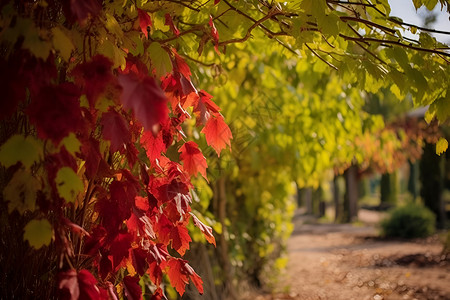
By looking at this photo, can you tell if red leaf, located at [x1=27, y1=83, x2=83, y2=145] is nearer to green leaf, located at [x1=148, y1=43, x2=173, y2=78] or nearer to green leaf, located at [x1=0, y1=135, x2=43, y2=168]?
green leaf, located at [x1=0, y1=135, x2=43, y2=168]

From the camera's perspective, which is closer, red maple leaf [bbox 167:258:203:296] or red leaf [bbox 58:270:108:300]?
red leaf [bbox 58:270:108:300]

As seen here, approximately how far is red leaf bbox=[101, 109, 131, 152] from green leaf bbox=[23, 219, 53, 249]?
0.99 feet

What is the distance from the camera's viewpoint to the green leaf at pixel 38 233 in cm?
129

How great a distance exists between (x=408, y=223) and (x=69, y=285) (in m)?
12.3

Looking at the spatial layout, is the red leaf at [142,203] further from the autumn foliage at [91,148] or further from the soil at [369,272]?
the soil at [369,272]

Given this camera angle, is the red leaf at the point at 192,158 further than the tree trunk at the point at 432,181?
No

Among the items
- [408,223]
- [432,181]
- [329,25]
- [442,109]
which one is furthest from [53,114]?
[432,181]

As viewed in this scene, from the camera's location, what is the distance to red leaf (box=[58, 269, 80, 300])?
1.32m

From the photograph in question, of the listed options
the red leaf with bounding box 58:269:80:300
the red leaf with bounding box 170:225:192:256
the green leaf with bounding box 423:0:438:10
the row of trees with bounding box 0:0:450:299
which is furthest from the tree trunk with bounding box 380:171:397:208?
the red leaf with bounding box 58:269:80:300

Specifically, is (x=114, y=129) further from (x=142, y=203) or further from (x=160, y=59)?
(x=142, y=203)

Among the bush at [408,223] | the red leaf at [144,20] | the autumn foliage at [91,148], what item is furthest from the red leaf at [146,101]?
the bush at [408,223]

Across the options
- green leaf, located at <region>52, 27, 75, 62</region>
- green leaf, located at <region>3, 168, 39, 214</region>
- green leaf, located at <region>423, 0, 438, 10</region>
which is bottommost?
green leaf, located at <region>3, 168, 39, 214</region>

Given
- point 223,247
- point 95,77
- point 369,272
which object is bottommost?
point 369,272

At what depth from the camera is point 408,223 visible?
40.1 ft
